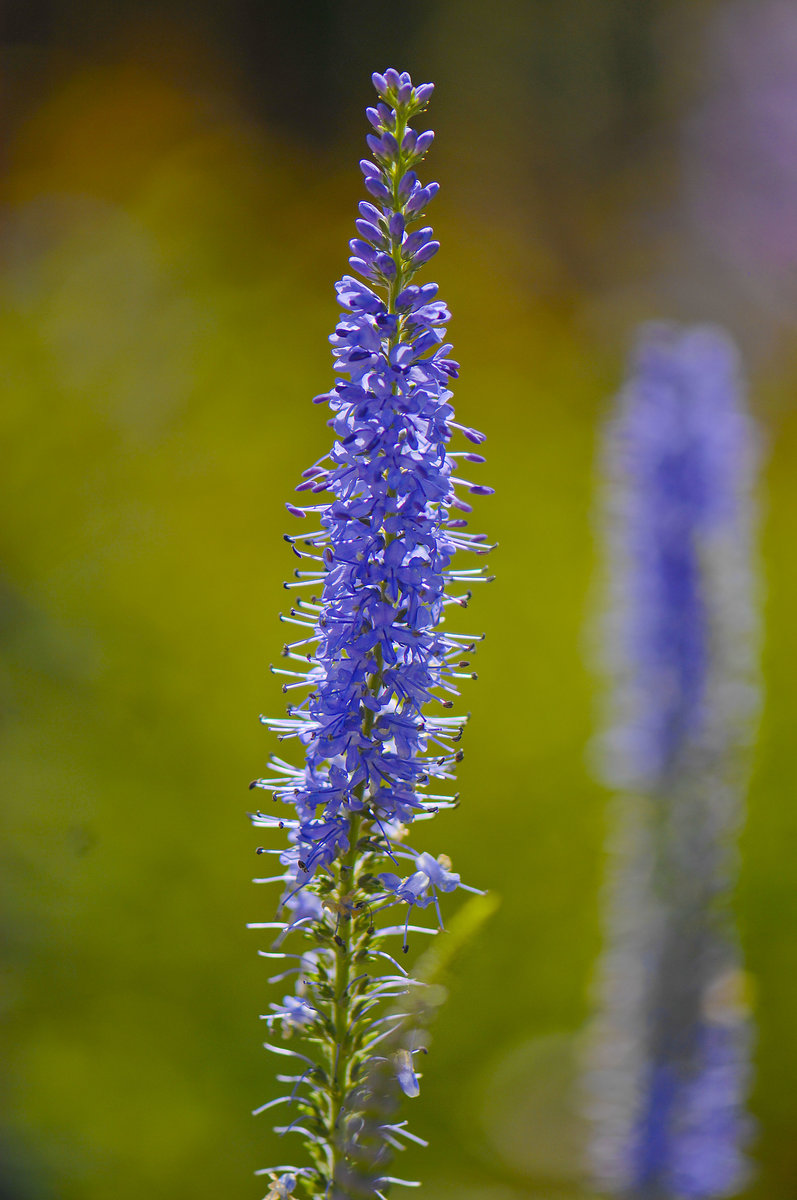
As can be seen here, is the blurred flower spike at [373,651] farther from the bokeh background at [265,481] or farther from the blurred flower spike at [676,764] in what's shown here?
the blurred flower spike at [676,764]

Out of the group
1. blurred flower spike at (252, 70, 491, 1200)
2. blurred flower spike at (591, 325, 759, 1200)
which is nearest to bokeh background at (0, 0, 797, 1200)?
blurred flower spike at (252, 70, 491, 1200)

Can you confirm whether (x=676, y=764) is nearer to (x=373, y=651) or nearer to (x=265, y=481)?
(x=373, y=651)

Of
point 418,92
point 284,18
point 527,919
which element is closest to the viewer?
point 418,92

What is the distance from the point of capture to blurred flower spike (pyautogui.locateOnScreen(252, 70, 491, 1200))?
4.50 feet

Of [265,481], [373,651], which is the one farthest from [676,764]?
[265,481]

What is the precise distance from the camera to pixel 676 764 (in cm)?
358

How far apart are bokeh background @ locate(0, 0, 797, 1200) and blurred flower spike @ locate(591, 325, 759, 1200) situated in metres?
0.90

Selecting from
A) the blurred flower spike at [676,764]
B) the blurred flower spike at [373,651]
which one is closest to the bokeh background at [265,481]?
the blurred flower spike at [373,651]

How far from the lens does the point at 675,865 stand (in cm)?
348

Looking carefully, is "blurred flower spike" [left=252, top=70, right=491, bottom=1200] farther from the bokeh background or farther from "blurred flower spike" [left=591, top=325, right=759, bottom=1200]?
"blurred flower spike" [left=591, top=325, right=759, bottom=1200]

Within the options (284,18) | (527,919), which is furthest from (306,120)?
(527,919)

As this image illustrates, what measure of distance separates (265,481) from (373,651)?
5958 millimetres

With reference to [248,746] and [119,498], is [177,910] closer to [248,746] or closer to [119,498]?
[248,746]

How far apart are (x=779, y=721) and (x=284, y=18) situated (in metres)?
8.98
